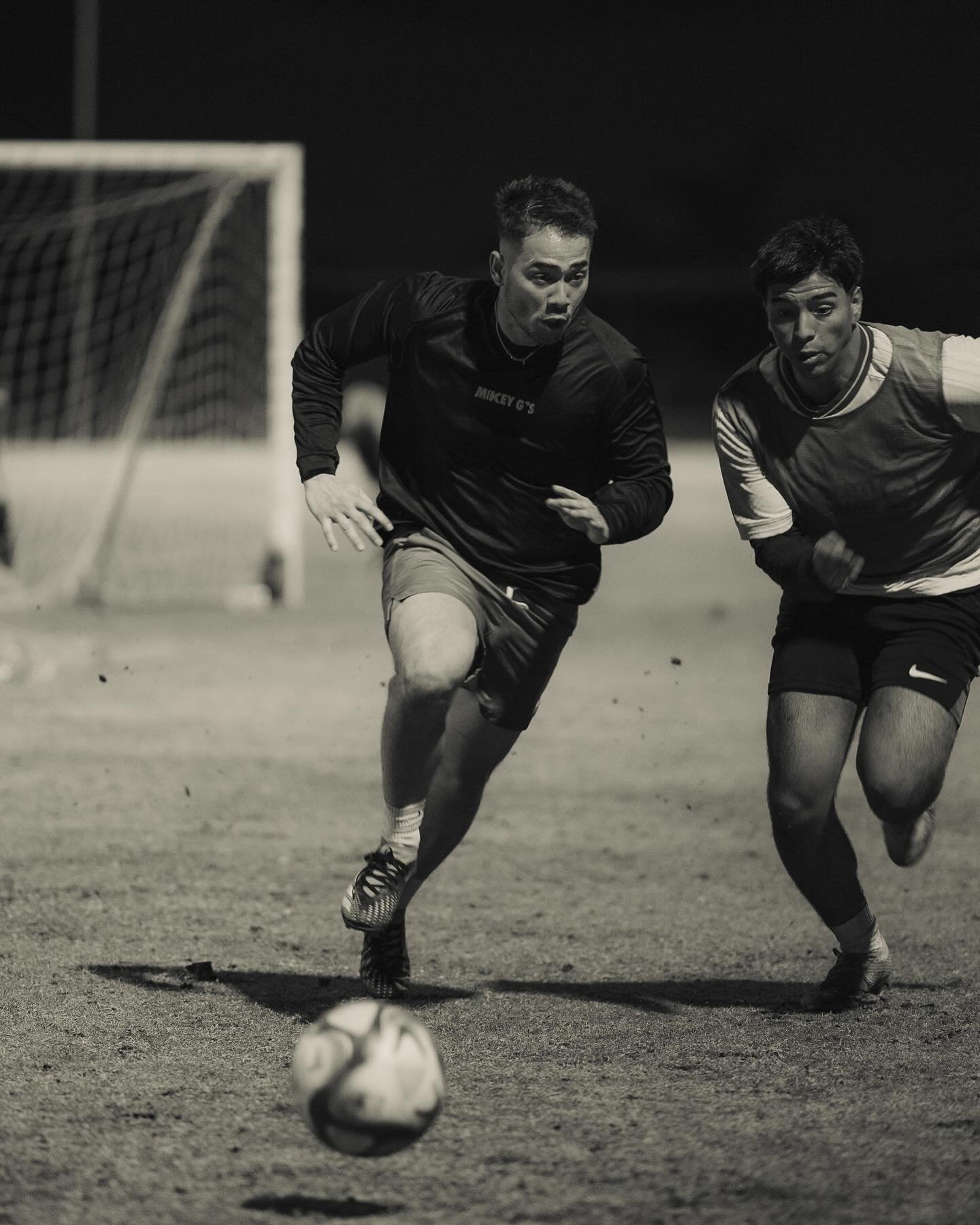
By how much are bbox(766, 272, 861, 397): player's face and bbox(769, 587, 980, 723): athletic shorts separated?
0.66m

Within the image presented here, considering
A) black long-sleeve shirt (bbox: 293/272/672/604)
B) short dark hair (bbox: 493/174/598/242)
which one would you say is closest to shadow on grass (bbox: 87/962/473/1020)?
black long-sleeve shirt (bbox: 293/272/672/604)

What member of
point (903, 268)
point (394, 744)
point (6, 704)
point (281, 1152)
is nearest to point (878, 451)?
point (394, 744)

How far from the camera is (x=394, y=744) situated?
4.91 m

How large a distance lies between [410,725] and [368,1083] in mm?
1475

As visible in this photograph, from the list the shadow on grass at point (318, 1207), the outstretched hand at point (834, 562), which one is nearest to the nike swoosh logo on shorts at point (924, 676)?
the outstretched hand at point (834, 562)

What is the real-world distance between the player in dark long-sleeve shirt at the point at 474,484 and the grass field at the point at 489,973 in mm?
591

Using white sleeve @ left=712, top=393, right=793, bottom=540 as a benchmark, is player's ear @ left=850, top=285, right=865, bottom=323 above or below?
above

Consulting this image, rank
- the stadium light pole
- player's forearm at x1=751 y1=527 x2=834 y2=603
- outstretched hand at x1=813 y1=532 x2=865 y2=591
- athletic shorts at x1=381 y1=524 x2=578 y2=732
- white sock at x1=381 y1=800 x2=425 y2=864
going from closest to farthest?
outstretched hand at x1=813 y1=532 x2=865 y2=591
player's forearm at x1=751 y1=527 x2=834 y2=603
white sock at x1=381 y1=800 x2=425 y2=864
athletic shorts at x1=381 y1=524 x2=578 y2=732
the stadium light pole

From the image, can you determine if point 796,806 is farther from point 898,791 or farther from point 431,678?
point 431,678

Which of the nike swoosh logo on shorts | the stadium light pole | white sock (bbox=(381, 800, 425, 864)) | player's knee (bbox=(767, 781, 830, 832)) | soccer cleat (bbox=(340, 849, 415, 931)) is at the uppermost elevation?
the stadium light pole

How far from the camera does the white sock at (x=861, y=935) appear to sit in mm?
5027

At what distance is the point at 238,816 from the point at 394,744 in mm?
3052

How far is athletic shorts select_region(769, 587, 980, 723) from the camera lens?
15.8 ft

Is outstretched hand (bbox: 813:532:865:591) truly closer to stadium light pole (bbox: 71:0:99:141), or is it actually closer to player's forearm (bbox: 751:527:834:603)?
player's forearm (bbox: 751:527:834:603)
